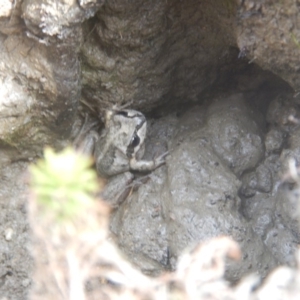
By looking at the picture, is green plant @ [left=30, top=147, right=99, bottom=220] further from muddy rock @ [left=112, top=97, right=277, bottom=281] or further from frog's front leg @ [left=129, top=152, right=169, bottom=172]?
frog's front leg @ [left=129, top=152, right=169, bottom=172]

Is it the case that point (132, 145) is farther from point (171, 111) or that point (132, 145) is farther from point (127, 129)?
point (171, 111)

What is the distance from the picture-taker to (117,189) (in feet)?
10.1

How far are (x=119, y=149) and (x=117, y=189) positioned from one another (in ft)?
1.01

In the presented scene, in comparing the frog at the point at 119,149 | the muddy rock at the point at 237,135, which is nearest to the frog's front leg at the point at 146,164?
the frog at the point at 119,149

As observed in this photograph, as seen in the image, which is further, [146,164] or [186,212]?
[146,164]

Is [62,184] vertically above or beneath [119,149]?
beneath

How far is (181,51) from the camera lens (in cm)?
283

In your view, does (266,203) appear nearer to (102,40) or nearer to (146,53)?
(146,53)

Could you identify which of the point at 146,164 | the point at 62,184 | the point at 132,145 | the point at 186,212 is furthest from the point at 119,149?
the point at 62,184

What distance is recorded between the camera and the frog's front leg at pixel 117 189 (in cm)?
302

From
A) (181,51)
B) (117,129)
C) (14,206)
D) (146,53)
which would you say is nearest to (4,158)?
(14,206)

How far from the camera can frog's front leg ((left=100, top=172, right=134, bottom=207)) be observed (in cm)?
302

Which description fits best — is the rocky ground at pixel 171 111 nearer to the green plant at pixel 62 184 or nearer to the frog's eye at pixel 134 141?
the frog's eye at pixel 134 141

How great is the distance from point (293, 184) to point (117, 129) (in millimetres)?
1270
